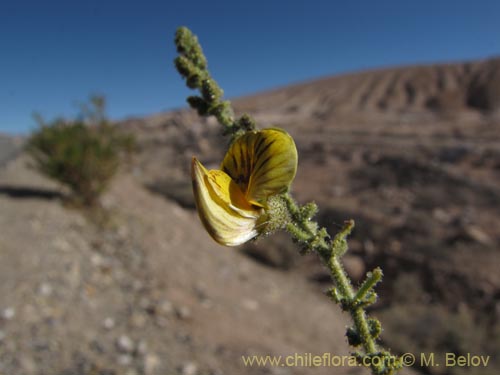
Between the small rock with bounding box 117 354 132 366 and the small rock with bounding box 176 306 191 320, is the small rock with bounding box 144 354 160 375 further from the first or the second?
the small rock with bounding box 176 306 191 320

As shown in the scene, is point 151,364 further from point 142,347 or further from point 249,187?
point 249,187

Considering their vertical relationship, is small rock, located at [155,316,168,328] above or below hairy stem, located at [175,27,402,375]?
below

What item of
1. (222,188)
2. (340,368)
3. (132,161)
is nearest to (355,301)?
(222,188)

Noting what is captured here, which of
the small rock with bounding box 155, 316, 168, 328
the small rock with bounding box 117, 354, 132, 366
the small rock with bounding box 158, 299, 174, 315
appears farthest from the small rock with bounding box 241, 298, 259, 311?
the small rock with bounding box 117, 354, 132, 366

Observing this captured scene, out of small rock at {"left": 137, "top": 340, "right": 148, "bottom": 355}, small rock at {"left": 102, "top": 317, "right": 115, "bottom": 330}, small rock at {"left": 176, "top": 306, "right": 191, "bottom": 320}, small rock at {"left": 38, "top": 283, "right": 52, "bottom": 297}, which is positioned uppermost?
small rock at {"left": 38, "top": 283, "right": 52, "bottom": 297}

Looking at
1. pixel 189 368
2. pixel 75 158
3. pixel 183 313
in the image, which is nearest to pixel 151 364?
pixel 189 368

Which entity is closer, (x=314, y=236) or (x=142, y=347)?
(x=314, y=236)

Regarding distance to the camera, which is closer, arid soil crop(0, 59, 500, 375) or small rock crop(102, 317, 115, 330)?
arid soil crop(0, 59, 500, 375)
